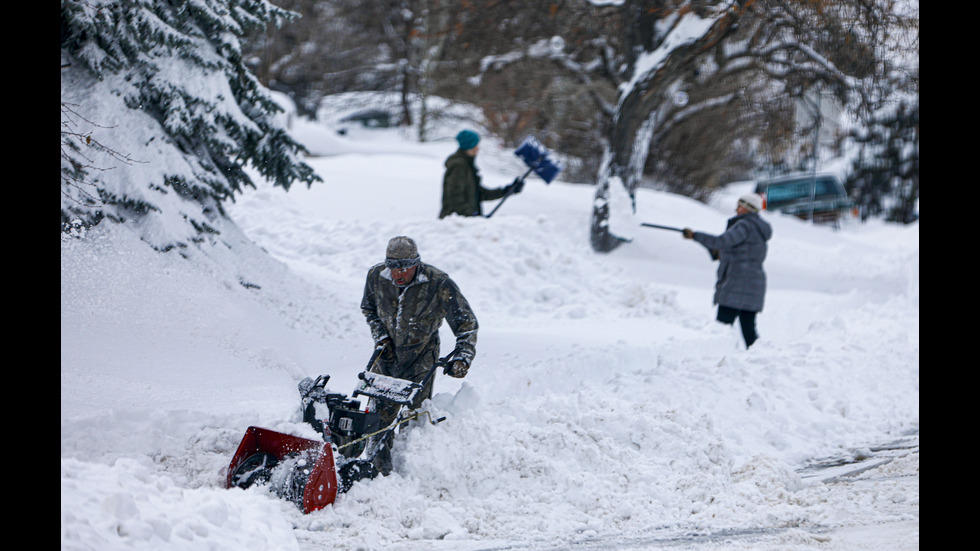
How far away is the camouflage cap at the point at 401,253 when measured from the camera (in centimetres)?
422

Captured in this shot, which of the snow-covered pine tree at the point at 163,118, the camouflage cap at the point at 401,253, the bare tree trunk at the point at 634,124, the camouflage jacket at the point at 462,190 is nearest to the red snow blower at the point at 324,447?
the camouflage cap at the point at 401,253

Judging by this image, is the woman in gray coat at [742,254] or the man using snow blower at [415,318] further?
the woman in gray coat at [742,254]

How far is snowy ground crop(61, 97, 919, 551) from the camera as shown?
143 inches

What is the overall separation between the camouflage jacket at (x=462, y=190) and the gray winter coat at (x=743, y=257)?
1.94 m

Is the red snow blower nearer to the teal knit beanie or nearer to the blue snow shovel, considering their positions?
the teal knit beanie

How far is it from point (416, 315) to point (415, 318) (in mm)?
17

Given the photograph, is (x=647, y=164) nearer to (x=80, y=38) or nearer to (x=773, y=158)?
(x=773, y=158)

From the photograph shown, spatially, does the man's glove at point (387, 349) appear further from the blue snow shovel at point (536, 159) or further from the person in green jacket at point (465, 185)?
the blue snow shovel at point (536, 159)

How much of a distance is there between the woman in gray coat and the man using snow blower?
3.04 meters

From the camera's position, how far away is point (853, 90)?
29.3 ft

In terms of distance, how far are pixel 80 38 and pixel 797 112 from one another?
326 inches

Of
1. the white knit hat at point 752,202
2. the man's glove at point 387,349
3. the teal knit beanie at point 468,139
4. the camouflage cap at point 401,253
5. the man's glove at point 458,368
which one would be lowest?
the man's glove at point 458,368

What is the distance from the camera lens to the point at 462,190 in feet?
24.6

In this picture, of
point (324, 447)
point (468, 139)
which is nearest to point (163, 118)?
point (324, 447)
